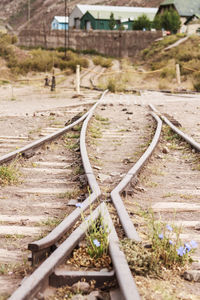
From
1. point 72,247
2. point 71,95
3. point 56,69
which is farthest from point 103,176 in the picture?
point 56,69

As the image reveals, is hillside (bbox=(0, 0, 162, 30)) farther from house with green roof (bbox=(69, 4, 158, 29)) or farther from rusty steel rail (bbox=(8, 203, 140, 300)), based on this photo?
rusty steel rail (bbox=(8, 203, 140, 300))

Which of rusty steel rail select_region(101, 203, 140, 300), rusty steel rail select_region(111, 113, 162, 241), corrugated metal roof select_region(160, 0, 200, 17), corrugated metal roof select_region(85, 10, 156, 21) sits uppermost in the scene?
corrugated metal roof select_region(160, 0, 200, 17)

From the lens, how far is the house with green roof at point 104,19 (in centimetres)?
7431

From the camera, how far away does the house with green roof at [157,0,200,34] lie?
218 ft

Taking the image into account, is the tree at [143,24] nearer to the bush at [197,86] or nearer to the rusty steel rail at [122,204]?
the bush at [197,86]

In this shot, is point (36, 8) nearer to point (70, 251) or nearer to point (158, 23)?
point (158, 23)

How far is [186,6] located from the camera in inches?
2795

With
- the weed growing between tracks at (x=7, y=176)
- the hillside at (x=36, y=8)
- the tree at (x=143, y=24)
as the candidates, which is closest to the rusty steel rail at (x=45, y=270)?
the weed growing between tracks at (x=7, y=176)

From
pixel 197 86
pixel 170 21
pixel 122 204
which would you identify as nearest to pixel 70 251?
pixel 122 204

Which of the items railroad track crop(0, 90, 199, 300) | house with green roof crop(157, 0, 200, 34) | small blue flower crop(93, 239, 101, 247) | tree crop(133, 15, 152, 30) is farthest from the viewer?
tree crop(133, 15, 152, 30)

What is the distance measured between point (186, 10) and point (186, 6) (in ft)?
5.28

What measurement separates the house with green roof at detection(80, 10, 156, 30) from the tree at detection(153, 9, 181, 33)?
9.20m

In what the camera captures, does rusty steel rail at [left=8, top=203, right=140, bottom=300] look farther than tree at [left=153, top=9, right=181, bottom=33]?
No

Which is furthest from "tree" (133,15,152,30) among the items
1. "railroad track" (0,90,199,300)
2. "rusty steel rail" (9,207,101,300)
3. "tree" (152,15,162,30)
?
"rusty steel rail" (9,207,101,300)
